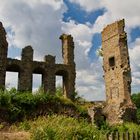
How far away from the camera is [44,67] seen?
106 ft

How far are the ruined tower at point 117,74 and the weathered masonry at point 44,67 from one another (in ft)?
13.7

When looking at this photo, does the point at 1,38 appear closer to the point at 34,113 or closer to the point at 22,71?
the point at 22,71

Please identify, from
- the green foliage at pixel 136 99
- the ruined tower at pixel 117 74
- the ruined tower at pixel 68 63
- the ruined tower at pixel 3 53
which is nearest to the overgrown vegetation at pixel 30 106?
the ruined tower at pixel 117 74

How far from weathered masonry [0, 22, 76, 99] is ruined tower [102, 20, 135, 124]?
4.19m

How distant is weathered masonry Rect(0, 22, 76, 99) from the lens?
2959 centimetres

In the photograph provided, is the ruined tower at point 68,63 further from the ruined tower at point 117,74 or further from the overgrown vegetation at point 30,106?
the overgrown vegetation at point 30,106

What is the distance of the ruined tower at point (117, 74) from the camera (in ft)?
98.6

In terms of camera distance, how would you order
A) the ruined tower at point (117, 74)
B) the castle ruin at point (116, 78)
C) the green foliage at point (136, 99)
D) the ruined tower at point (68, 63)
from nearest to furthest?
the castle ruin at point (116, 78)
the ruined tower at point (117, 74)
the ruined tower at point (68, 63)
the green foliage at point (136, 99)

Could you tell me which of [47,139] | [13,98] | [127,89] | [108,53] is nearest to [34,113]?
[13,98]

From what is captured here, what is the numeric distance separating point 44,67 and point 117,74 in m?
7.88

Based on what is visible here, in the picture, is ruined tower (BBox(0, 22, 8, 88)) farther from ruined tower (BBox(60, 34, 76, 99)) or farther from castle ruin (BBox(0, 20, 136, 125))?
ruined tower (BBox(60, 34, 76, 99))

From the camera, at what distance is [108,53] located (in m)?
35.5

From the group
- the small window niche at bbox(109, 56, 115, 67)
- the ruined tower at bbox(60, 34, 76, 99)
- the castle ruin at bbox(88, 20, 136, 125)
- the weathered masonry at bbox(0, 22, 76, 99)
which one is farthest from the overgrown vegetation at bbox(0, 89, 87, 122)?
the small window niche at bbox(109, 56, 115, 67)

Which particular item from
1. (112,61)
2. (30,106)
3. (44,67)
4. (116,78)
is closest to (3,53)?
(44,67)
